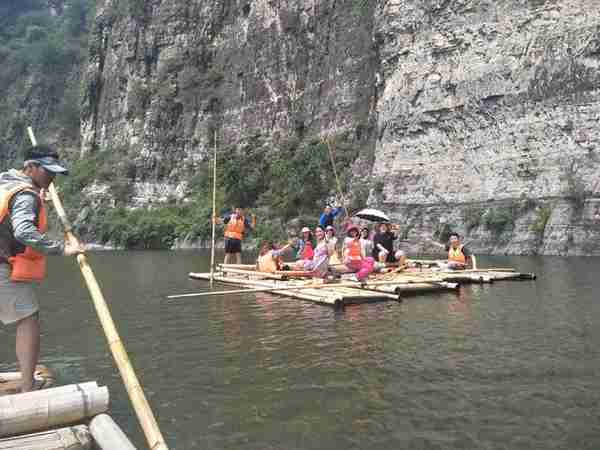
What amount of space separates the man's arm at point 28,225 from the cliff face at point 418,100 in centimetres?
2571

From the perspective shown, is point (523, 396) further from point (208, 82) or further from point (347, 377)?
point (208, 82)

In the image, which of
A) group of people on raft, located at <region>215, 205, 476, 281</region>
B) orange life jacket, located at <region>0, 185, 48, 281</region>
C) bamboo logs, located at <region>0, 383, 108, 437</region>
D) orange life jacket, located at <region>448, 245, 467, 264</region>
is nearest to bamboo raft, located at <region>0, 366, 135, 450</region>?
bamboo logs, located at <region>0, 383, 108, 437</region>

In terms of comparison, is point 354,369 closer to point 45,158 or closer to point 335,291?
point 45,158

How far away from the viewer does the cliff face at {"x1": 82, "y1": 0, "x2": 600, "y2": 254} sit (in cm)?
2870

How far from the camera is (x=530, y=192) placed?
29.8 metres

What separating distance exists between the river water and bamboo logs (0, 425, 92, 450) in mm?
697

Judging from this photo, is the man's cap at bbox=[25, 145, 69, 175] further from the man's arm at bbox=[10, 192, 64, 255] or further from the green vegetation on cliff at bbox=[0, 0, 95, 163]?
the green vegetation on cliff at bbox=[0, 0, 95, 163]

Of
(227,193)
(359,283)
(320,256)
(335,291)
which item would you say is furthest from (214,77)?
(335,291)

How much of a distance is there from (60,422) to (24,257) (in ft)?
4.92

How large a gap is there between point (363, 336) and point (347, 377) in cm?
207

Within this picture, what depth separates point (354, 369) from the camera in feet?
21.2

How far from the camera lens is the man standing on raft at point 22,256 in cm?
485

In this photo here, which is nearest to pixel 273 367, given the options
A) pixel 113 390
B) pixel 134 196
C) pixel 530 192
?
pixel 113 390

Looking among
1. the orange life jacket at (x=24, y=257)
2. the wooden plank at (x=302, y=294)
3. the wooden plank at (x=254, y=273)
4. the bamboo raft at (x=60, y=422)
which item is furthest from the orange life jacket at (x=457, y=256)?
the bamboo raft at (x=60, y=422)
